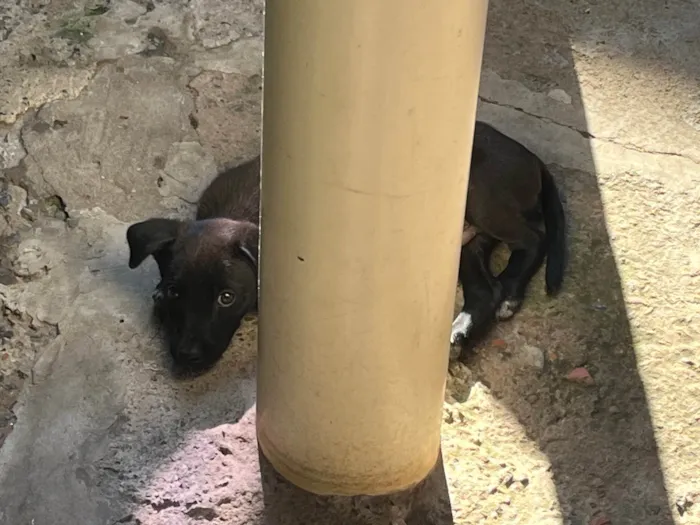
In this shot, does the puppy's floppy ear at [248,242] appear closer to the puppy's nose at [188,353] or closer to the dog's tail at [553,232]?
the puppy's nose at [188,353]

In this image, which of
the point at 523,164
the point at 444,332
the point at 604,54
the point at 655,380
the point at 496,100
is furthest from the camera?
the point at 604,54

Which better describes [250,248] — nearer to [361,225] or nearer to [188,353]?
[188,353]

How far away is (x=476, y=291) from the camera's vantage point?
279 centimetres

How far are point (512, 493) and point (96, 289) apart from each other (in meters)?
1.19

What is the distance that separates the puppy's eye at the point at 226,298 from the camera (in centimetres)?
271

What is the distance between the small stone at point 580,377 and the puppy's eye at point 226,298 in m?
0.85

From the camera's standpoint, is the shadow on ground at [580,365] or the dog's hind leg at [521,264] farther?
the dog's hind leg at [521,264]

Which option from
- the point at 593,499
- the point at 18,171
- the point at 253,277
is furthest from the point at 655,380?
the point at 18,171

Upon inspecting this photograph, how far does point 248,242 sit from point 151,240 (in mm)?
248

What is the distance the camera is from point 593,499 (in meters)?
2.27

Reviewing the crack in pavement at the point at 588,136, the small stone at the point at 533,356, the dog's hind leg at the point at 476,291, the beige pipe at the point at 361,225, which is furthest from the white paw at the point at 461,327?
the crack in pavement at the point at 588,136

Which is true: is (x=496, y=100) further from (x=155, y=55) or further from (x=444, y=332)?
(x=444, y=332)

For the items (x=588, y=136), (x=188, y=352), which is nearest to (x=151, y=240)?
(x=188, y=352)

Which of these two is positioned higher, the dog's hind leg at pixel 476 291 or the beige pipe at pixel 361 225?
the beige pipe at pixel 361 225
